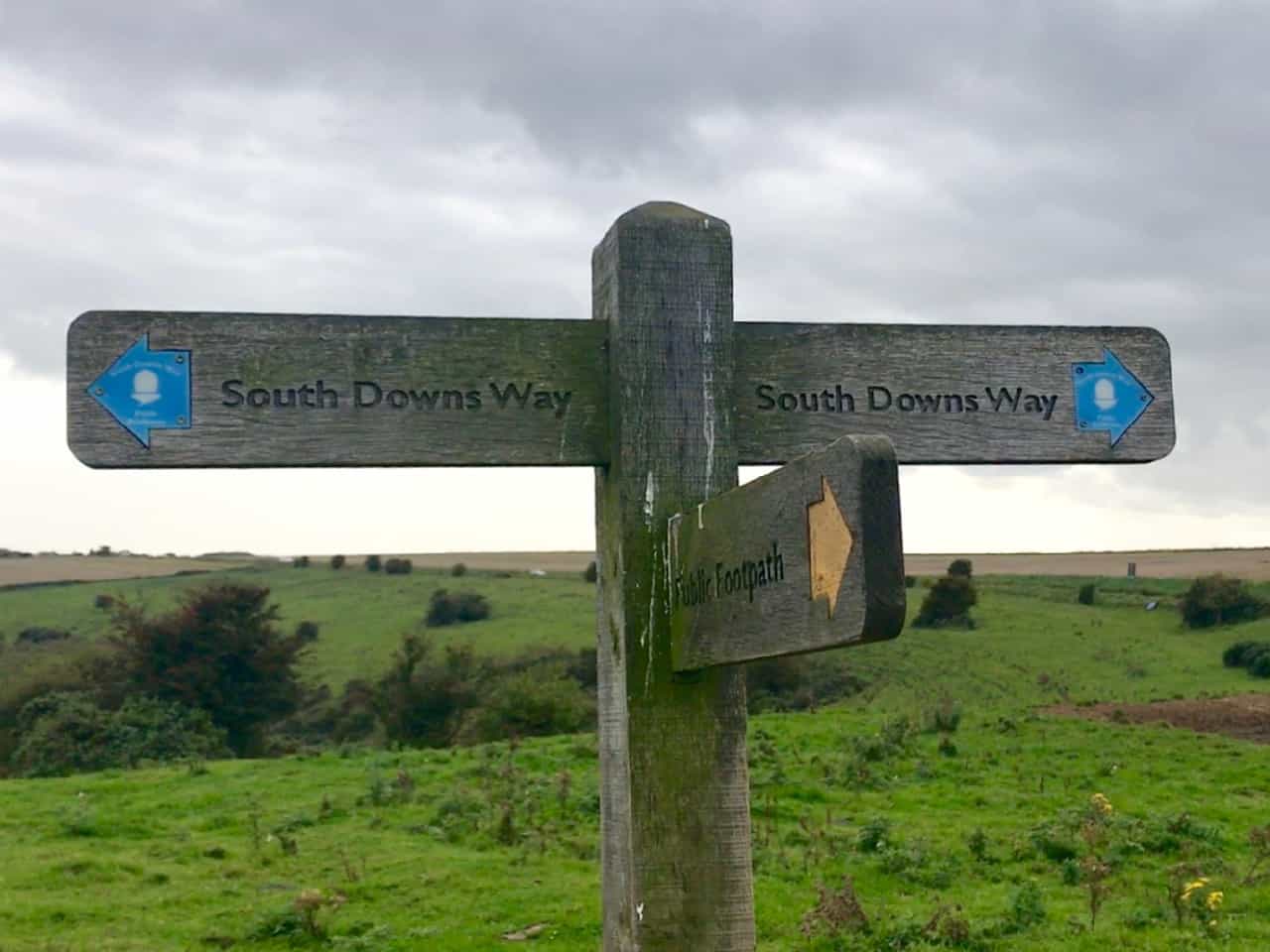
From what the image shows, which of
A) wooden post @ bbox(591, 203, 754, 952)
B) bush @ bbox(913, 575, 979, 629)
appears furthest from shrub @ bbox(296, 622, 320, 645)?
wooden post @ bbox(591, 203, 754, 952)

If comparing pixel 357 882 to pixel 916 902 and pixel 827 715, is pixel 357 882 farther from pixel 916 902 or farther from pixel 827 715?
pixel 827 715

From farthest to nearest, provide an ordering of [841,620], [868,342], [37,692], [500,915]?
[37,692] < [500,915] < [868,342] < [841,620]

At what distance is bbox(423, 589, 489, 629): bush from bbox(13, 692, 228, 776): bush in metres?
15.3

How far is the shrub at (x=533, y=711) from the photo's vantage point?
76.7ft

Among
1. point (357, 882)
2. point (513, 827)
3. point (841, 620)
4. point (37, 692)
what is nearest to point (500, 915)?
point (357, 882)

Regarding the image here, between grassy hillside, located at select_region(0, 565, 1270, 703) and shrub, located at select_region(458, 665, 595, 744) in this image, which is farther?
grassy hillside, located at select_region(0, 565, 1270, 703)

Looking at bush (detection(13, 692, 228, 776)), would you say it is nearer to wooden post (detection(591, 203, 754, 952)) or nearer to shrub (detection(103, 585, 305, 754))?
shrub (detection(103, 585, 305, 754))

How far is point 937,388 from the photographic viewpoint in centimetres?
334

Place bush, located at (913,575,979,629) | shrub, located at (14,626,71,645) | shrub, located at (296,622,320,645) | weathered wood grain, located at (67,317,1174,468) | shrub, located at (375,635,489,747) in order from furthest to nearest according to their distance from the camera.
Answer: shrub, located at (14,626,71,645) → shrub, located at (296,622,320,645) → bush, located at (913,575,979,629) → shrub, located at (375,635,489,747) → weathered wood grain, located at (67,317,1174,468)

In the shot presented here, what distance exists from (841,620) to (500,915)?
28.9 ft

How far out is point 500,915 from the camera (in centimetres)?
1027

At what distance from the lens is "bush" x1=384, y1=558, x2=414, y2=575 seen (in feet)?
182

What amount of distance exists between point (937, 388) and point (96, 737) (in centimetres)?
2614

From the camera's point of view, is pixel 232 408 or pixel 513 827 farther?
pixel 513 827
